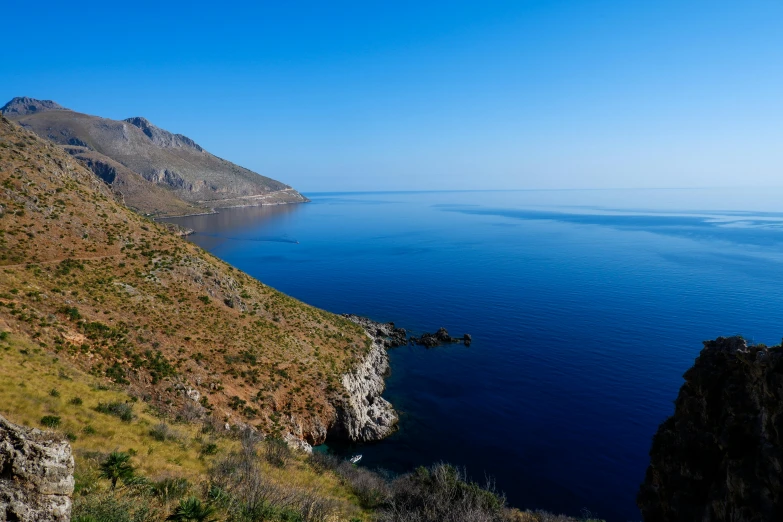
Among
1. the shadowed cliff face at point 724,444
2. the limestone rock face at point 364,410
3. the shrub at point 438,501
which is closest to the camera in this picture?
the shadowed cliff face at point 724,444

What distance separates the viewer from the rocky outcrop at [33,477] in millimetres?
5825

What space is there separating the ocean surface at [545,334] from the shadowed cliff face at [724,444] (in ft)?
42.0

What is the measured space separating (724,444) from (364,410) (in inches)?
1101

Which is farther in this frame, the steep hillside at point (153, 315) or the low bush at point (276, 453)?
the steep hillside at point (153, 315)

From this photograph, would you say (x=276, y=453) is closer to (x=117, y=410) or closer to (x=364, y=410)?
(x=117, y=410)

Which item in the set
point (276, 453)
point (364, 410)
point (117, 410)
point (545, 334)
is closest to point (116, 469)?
point (117, 410)

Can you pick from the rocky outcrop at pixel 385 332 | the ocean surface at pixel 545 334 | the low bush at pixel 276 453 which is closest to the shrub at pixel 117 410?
the low bush at pixel 276 453

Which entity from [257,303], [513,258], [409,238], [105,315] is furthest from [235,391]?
[409,238]

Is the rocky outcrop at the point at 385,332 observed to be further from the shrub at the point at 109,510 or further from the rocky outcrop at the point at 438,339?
the shrub at the point at 109,510

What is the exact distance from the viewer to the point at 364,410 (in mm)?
38188

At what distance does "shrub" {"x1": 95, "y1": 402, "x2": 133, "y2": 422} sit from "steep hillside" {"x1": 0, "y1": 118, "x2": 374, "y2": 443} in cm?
599

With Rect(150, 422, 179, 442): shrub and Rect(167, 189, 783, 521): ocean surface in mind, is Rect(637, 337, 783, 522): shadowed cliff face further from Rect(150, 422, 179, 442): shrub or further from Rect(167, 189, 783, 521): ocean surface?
Rect(150, 422, 179, 442): shrub

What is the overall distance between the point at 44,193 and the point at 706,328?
9253 centimetres

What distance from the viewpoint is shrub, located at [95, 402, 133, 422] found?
62.4ft
